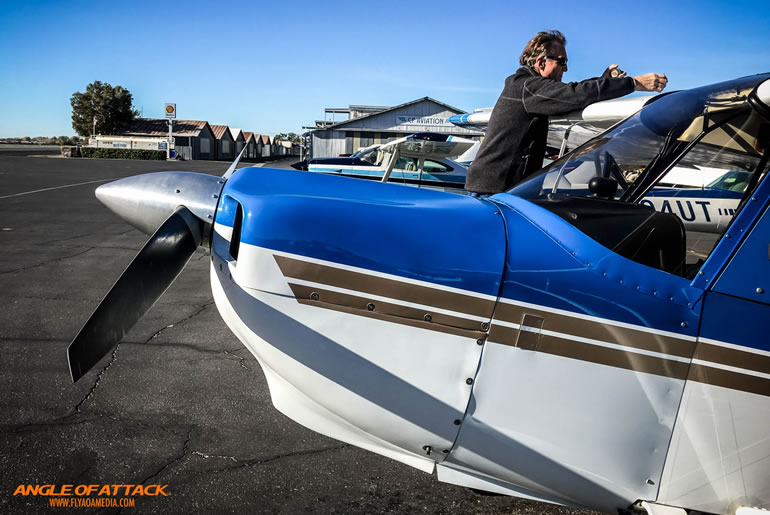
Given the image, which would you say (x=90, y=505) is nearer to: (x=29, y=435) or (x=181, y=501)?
(x=181, y=501)

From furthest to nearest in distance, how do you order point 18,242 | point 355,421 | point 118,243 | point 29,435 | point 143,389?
point 118,243 → point 18,242 → point 143,389 → point 29,435 → point 355,421

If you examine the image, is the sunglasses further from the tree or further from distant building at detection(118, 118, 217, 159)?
the tree

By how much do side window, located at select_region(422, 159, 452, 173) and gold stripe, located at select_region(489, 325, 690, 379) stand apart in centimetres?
1303

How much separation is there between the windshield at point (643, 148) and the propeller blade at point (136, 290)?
130cm

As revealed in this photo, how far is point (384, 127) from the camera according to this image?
1517 inches

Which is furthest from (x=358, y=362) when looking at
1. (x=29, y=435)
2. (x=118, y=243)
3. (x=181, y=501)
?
(x=118, y=243)

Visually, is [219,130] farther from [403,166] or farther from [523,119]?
[523,119]

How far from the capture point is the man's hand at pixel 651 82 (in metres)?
2.22

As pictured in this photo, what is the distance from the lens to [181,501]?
2.30 meters

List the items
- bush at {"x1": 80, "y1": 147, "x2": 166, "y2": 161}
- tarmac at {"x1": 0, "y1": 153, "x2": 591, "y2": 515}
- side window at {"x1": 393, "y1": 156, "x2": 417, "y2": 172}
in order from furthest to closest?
bush at {"x1": 80, "y1": 147, "x2": 166, "y2": 161} → side window at {"x1": 393, "y1": 156, "x2": 417, "y2": 172} → tarmac at {"x1": 0, "y1": 153, "x2": 591, "y2": 515}

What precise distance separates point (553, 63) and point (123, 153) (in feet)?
177

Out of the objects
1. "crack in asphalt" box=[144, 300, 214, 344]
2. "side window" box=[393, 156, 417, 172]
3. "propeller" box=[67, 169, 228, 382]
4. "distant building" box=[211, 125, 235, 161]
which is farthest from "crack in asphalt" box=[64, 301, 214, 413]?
"distant building" box=[211, 125, 235, 161]

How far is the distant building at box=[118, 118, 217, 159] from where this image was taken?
5866 centimetres

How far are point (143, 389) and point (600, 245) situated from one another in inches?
119
